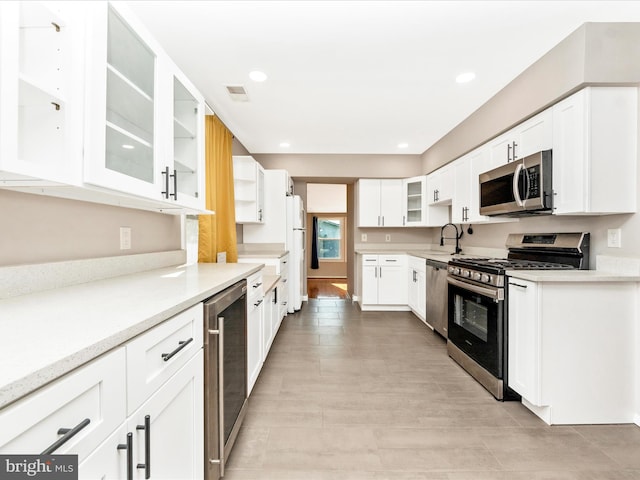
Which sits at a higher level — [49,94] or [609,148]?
[609,148]

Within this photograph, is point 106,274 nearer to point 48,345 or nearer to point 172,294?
point 172,294

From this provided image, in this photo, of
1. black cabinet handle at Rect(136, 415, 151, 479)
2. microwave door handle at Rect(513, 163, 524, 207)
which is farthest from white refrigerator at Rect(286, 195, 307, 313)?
black cabinet handle at Rect(136, 415, 151, 479)

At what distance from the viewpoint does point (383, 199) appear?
5.05m

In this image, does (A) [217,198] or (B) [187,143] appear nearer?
(B) [187,143]

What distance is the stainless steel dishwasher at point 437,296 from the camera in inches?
132

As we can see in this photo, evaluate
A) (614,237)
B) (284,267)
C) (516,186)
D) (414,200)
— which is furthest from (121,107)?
(414,200)

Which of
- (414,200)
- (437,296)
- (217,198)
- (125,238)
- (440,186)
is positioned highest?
(440,186)

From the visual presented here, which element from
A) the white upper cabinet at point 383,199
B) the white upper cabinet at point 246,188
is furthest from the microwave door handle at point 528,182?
the white upper cabinet at point 246,188

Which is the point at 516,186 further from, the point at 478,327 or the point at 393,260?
the point at 393,260

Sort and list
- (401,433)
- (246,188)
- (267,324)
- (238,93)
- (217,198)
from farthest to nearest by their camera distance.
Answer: (246,188)
(217,198)
(238,93)
(267,324)
(401,433)

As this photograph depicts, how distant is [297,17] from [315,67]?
21.8 inches

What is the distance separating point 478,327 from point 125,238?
258 centimetres

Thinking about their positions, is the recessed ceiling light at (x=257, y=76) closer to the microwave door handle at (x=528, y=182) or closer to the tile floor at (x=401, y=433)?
the microwave door handle at (x=528, y=182)

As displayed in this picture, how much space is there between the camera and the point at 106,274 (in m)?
1.59
